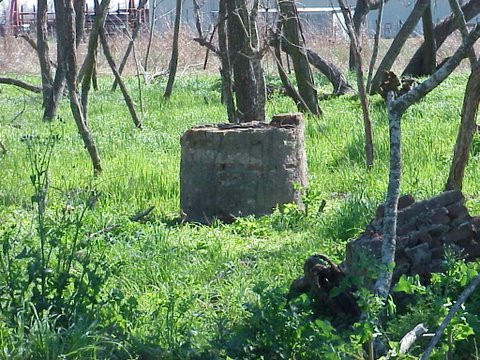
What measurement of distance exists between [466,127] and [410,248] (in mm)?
1820

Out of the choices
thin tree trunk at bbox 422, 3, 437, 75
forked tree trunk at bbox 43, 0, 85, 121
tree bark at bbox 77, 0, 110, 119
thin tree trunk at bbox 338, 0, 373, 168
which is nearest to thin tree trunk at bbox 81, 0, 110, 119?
tree bark at bbox 77, 0, 110, 119

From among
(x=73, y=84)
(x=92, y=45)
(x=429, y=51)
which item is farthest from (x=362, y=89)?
(x=429, y=51)

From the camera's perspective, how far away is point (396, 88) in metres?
3.70

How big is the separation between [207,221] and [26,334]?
3527 mm

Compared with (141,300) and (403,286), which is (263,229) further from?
(403,286)

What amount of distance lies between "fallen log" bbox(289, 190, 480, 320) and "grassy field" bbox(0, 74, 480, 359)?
11.4 inches

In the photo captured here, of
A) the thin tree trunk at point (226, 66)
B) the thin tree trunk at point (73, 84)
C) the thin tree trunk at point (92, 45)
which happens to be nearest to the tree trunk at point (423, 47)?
the thin tree trunk at point (226, 66)

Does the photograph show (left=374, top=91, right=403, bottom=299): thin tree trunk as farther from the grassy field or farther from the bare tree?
the grassy field

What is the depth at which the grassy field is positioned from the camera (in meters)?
4.12

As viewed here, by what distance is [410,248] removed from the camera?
4.88 m

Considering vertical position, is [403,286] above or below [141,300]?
above

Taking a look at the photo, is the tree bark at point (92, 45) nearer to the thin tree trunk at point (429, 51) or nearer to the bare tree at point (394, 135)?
the bare tree at point (394, 135)

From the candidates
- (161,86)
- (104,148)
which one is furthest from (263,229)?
(161,86)

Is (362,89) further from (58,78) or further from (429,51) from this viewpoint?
(429,51)
